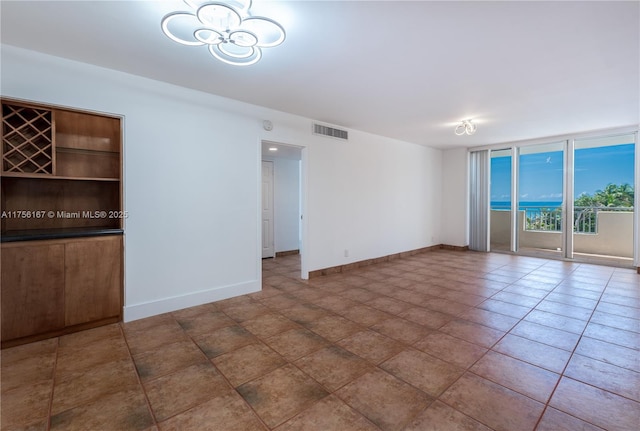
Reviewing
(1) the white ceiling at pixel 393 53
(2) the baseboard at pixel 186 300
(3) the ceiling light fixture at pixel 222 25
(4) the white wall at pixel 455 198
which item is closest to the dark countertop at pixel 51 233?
(2) the baseboard at pixel 186 300

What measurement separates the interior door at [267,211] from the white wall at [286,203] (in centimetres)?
11

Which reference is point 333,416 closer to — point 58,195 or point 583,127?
point 58,195

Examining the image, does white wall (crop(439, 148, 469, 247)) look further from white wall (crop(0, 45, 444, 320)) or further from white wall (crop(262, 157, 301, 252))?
white wall (crop(262, 157, 301, 252))

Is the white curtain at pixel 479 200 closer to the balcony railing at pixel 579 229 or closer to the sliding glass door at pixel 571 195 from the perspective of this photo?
the sliding glass door at pixel 571 195

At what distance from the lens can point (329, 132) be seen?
15.3 feet

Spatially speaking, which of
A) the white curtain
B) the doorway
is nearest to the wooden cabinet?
the doorway

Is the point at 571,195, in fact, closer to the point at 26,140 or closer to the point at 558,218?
the point at 558,218

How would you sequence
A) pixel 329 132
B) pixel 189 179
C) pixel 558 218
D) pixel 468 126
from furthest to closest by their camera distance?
pixel 558 218 → pixel 329 132 → pixel 468 126 → pixel 189 179

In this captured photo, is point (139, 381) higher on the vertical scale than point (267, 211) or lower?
lower

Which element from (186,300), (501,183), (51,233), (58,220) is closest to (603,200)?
(501,183)

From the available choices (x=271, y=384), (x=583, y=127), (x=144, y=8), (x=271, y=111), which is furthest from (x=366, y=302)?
(x=583, y=127)

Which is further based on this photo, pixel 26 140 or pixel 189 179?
pixel 189 179

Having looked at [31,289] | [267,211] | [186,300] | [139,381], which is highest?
[267,211]

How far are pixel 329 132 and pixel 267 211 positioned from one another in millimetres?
2402
